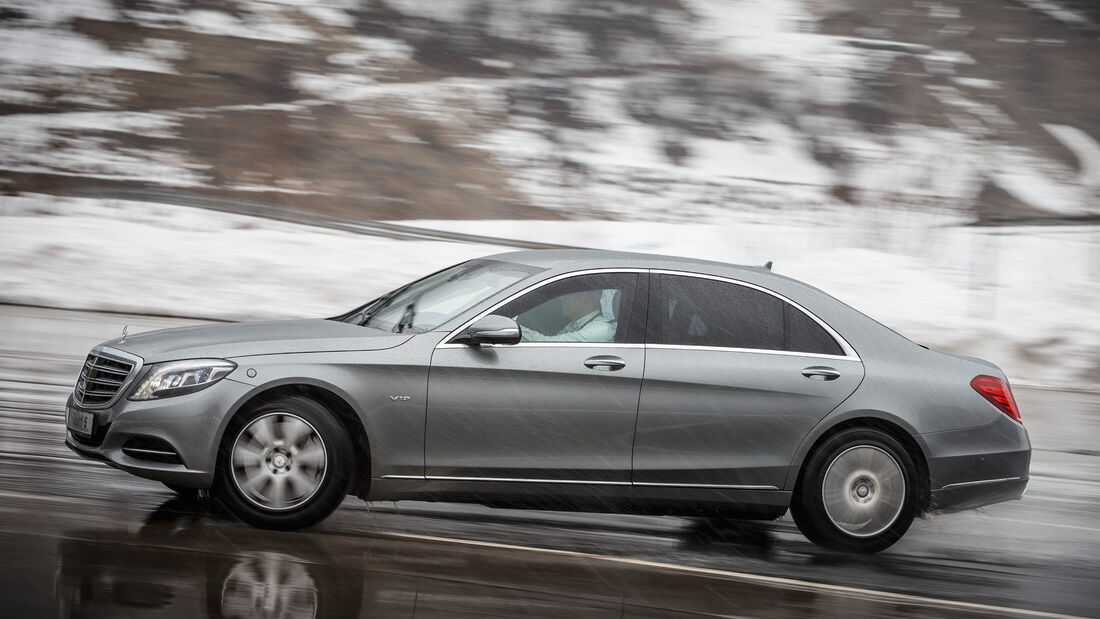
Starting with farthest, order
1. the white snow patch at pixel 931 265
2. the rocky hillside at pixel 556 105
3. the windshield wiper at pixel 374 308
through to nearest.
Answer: the rocky hillside at pixel 556 105, the white snow patch at pixel 931 265, the windshield wiper at pixel 374 308

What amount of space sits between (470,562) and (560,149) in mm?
19677

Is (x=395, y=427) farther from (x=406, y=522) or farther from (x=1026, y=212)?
(x=1026, y=212)

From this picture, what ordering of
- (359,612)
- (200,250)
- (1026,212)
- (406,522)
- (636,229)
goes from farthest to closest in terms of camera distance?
(1026,212), (636,229), (200,250), (406,522), (359,612)

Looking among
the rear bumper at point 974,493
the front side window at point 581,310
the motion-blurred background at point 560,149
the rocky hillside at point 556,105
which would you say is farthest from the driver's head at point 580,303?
the rocky hillside at point 556,105

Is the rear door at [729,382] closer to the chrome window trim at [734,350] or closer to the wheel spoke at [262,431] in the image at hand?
the chrome window trim at [734,350]

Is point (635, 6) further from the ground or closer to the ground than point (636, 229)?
further from the ground

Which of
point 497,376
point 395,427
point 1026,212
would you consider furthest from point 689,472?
point 1026,212

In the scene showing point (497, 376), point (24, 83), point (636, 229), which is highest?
point (497, 376)

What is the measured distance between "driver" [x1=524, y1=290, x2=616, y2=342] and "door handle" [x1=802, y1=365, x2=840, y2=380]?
1034 millimetres

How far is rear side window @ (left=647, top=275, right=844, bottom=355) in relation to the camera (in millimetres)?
6445

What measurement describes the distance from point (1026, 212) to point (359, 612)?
23.0 m

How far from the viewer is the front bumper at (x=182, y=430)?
578 centimetres

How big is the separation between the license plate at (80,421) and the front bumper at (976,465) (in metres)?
4.16

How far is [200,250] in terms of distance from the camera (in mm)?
18734
